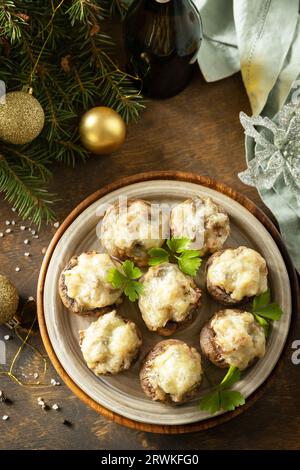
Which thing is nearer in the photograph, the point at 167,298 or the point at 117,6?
the point at 167,298

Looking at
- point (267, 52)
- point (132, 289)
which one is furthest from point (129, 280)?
point (267, 52)

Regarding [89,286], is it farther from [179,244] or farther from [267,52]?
[267,52]

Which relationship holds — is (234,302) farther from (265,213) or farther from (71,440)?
(71,440)

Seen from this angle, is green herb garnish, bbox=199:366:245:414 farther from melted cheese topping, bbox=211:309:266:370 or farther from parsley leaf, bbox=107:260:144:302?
parsley leaf, bbox=107:260:144:302

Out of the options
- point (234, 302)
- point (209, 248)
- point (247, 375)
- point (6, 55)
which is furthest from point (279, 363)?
point (6, 55)

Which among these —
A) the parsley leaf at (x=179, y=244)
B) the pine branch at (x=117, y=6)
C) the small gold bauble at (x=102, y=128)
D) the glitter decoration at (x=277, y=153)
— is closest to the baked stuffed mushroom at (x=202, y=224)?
the parsley leaf at (x=179, y=244)

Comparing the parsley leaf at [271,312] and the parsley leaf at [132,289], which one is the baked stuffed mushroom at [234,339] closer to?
the parsley leaf at [271,312]
